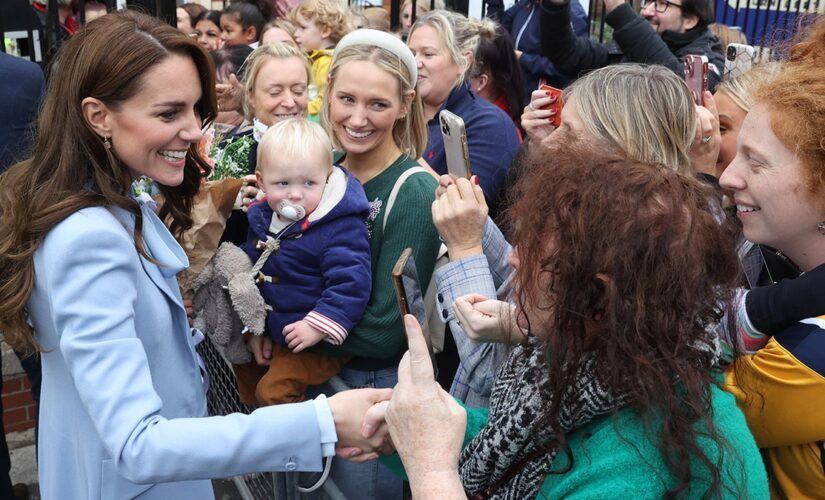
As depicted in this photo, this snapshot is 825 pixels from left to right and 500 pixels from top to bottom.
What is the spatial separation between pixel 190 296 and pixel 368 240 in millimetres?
637

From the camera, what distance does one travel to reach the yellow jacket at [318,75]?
461cm

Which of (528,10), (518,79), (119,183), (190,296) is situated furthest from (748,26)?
(119,183)

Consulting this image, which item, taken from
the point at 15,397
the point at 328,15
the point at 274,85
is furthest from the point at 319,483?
the point at 328,15

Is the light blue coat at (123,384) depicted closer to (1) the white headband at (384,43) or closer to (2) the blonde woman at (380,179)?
(2) the blonde woman at (380,179)

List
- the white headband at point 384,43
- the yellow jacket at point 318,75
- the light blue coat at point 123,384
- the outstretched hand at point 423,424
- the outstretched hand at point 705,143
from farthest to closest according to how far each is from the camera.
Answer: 1. the yellow jacket at point 318,75
2. the white headband at point 384,43
3. the outstretched hand at point 705,143
4. the light blue coat at point 123,384
5. the outstretched hand at point 423,424

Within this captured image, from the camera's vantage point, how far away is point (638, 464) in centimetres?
138

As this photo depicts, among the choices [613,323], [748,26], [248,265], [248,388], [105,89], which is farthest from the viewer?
[748,26]

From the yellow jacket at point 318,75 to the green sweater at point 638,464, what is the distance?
3443mm

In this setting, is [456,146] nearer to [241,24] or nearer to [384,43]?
[384,43]

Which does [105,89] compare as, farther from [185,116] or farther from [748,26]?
[748,26]

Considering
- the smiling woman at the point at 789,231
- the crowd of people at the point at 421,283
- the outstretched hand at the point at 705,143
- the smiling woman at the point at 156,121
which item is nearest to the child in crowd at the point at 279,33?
the crowd of people at the point at 421,283

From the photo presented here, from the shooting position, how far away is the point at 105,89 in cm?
183

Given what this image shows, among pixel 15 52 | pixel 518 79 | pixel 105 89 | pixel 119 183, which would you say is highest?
pixel 105 89

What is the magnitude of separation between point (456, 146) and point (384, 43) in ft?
1.75
